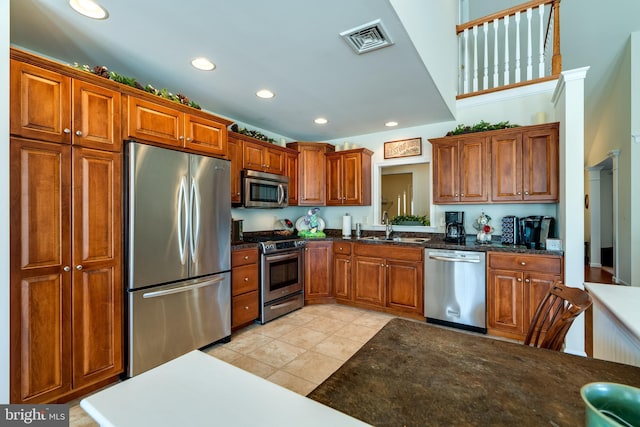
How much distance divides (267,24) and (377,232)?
10.6 feet

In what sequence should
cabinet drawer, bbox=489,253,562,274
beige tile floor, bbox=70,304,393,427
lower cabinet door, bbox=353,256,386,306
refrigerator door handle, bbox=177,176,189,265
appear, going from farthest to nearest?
lower cabinet door, bbox=353,256,386,306 < cabinet drawer, bbox=489,253,562,274 < refrigerator door handle, bbox=177,176,189,265 < beige tile floor, bbox=70,304,393,427

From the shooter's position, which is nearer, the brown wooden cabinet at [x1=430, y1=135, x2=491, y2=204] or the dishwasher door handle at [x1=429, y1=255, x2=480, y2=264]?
the dishwasher door handle at [x1=429, y1=255, x2=480, y2=264]

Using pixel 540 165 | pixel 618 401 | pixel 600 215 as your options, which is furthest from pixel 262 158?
pixel 600 215

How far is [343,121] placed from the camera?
12.7 ft

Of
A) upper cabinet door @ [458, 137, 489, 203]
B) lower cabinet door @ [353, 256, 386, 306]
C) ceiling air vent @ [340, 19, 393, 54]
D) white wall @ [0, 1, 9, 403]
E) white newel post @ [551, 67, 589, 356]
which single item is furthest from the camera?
lower cabinet door @ [353, 256, 386, 306]

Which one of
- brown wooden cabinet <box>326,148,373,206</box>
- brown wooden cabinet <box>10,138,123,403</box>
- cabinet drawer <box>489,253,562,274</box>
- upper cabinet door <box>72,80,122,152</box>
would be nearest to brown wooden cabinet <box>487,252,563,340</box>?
cabinet drawer <box>489,253,562,274</box>

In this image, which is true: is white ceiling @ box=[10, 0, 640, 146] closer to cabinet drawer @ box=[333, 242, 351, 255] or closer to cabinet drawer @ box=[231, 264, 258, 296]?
cabinet drawer @ box=[333, 242, 351, 255]

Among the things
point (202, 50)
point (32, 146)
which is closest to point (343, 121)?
point (202, 50)

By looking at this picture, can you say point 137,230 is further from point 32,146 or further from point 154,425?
point 154,425

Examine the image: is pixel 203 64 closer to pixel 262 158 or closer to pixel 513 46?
pixel 262 158

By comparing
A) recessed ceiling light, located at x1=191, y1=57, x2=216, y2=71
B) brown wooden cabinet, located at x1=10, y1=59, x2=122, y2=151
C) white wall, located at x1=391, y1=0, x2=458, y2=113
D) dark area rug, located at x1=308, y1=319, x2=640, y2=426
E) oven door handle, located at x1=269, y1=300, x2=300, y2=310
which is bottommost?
oven door handle, located at x1=269, y1=300, x2=300, y2=310

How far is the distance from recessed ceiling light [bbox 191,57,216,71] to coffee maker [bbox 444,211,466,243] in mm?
3100

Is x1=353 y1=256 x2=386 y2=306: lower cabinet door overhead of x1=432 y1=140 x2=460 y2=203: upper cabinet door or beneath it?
beneath

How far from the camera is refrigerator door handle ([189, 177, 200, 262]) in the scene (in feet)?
8.29
